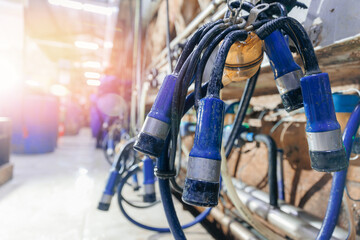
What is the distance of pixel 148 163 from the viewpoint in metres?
0.81

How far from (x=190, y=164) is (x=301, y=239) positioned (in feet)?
1.79

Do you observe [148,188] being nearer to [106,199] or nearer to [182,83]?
[106,199]

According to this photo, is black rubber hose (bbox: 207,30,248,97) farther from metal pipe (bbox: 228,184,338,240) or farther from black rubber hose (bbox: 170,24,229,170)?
metal pipe (bbox: 228,184,338,240)

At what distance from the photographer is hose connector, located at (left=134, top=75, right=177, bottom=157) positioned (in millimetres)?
311

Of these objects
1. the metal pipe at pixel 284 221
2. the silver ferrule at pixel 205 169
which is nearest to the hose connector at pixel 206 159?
the silver ferrule at pixel 205 169

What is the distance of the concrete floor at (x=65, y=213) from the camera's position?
883 millimetres

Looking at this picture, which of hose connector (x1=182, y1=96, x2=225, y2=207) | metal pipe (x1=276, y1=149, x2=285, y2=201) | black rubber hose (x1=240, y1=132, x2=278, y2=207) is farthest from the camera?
metal pipe (x1=276, y1=149, x2=285, y2=201)

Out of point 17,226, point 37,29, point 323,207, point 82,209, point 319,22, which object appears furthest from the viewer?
point 37,29

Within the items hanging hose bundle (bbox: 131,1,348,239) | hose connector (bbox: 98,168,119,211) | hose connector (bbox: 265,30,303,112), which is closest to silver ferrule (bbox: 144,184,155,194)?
hose connector (bbox: 98,168,119,211)

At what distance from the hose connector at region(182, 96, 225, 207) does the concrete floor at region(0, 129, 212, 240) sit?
723mm

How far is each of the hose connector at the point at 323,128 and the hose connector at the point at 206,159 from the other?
12cm

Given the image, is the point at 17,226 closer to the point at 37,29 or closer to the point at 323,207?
the point at 323,207

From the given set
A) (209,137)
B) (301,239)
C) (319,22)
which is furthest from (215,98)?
(301,239)

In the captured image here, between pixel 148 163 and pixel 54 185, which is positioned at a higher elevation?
pixel 148 163
